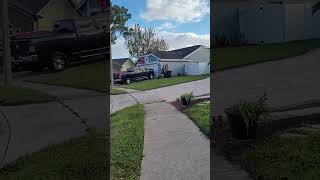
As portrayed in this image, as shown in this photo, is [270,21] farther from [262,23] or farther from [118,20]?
[118,20]

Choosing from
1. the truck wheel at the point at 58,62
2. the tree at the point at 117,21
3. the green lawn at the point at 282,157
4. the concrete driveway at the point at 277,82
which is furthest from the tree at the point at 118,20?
the green lawn at the point at 282,157

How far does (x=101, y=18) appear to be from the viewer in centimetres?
594

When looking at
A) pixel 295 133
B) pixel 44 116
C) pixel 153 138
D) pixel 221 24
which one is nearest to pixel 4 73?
pixel 44 116

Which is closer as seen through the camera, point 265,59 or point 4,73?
point 4,73

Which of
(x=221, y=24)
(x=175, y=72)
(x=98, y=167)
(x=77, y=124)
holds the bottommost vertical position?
(x=98, y=167)

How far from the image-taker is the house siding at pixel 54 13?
19.7 feet

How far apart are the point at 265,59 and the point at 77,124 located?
6.91ft

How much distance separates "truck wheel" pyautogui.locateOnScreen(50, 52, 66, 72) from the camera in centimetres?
608

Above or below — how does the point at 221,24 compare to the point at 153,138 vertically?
above

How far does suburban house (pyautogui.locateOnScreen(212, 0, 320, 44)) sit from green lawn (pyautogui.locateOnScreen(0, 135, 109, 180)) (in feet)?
5.76

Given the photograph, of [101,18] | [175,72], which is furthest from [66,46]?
[175,72]

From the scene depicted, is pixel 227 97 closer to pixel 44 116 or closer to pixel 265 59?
pixel 265 59

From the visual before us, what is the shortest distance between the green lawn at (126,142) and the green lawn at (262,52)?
991mm

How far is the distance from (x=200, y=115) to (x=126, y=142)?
32.7 inches
